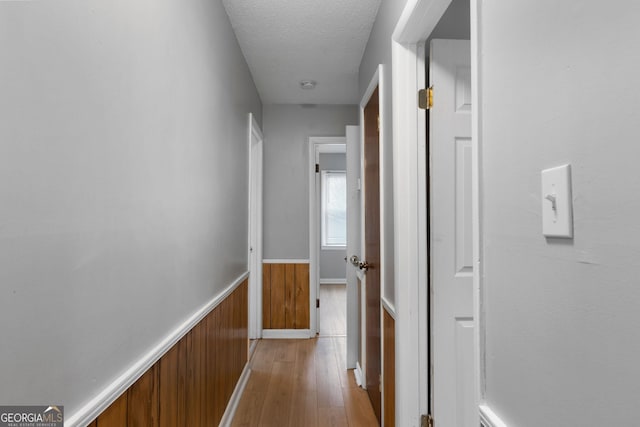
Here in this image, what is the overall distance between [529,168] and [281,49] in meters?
2.42

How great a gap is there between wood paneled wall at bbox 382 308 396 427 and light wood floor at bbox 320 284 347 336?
6.98 ft

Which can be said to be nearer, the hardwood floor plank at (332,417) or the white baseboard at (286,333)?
the hardwood floor plank at (332,417)

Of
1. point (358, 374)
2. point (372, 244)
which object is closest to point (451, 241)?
point (372, 244)

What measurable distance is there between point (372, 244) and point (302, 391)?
121 centimetres

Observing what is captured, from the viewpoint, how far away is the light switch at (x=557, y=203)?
1.89 feet

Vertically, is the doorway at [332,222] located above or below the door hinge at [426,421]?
above

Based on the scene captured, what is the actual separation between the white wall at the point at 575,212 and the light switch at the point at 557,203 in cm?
1

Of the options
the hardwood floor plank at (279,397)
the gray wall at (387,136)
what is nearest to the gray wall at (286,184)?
the hardwood floor plank at (279,397)

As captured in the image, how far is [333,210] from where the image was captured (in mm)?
7320

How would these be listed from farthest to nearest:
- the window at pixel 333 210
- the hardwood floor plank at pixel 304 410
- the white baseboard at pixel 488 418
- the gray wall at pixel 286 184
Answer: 1. the window at pixel 333 210
2. the gray wall at pixel 286 184
3. the hardwood floor plank at pixel 304 410
4. the white baseboard at pixel 488 418

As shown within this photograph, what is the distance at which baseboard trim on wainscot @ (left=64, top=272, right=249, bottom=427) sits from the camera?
0.80m

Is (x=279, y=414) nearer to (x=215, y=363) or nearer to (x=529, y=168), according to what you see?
(x=215, y=363)

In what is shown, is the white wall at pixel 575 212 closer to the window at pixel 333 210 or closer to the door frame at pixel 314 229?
the door frame at pixel 314 229

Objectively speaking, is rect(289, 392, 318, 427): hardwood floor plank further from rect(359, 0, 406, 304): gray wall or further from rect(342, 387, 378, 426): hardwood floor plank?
rect(359, 0, 406, 304): gray wall
